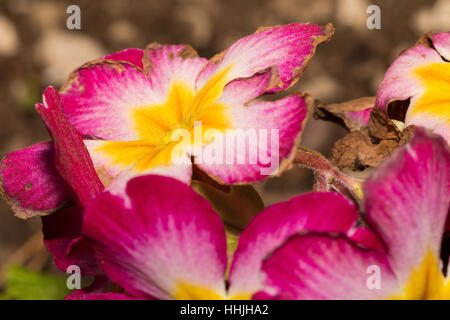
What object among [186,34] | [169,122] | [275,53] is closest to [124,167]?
[169,122]

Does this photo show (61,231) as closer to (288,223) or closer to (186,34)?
(288,223)

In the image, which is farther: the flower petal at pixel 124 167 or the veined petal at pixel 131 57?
the veined petal at pixel 131 57

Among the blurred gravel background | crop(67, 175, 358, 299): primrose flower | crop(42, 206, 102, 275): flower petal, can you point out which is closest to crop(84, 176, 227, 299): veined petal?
crop(67, 175, 358, 299): primrose flower

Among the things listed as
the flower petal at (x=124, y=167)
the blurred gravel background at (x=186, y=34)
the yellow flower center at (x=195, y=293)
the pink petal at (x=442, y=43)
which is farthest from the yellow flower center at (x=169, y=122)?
the blurred gravel background at (x=186, y=34)

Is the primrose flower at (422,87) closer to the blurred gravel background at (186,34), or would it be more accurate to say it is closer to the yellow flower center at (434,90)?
the yellow flower center at (434,90)

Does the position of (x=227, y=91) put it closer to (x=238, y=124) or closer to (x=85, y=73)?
(x=238, y=124)

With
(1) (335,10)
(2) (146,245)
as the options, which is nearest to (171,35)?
(1) (335,10)
